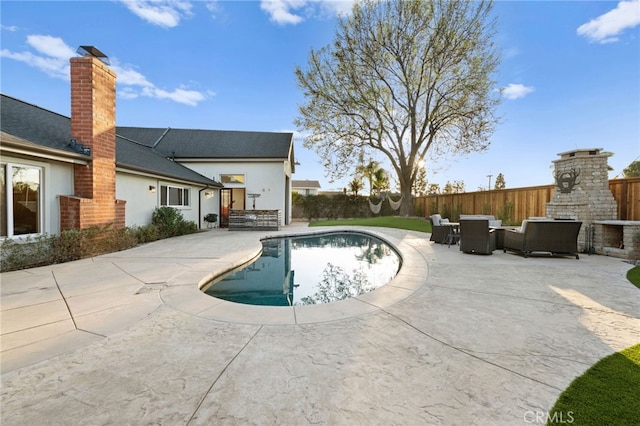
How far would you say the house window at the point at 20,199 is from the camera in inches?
212

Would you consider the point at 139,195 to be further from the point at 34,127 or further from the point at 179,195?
the point at 34,127

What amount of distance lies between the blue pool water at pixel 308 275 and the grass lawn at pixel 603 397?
3124mm

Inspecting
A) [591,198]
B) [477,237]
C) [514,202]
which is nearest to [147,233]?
[477,237]

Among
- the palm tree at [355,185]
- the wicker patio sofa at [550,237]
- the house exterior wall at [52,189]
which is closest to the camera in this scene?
the house exterior wall at [52,189]

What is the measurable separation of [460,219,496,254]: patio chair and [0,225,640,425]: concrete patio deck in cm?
277

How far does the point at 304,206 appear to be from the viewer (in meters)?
24.9

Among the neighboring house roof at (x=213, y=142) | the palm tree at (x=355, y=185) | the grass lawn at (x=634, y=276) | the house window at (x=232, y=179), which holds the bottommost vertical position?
the grass lawn at (x=634, y=276)

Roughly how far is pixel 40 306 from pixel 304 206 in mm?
21647

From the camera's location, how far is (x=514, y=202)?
38.8ft

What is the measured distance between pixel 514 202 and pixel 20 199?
1659cm

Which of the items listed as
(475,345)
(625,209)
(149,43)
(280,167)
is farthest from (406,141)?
(475,345)

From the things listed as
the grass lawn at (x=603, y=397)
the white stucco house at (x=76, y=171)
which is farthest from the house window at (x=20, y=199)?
the grass lawn at (x=603, y=397)

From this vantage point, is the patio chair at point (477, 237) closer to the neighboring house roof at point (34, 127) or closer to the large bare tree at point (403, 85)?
the neighboring house roof at point (34, 127)

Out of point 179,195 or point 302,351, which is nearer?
point 302,351
